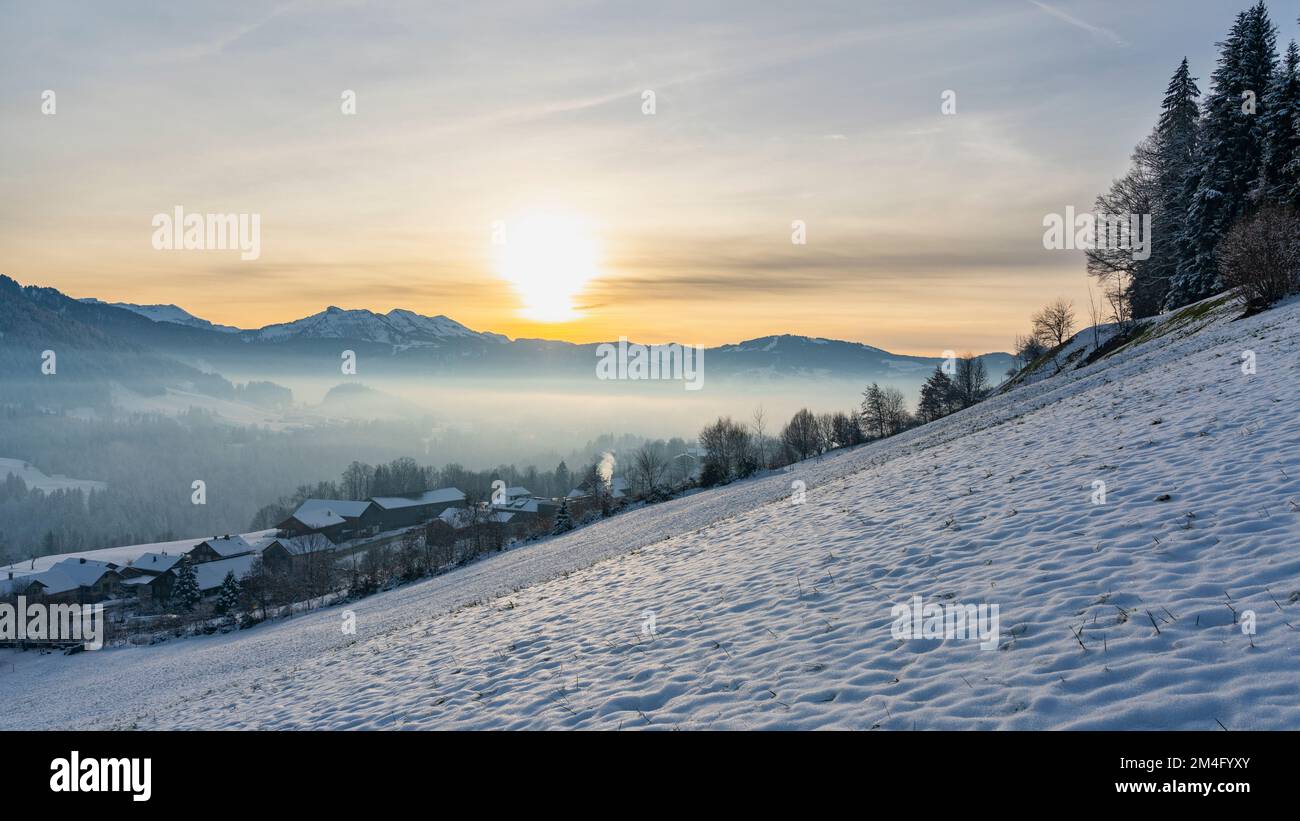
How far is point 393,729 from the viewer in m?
8.88

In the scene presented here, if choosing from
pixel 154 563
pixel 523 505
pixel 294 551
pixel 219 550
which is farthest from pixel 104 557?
pixel 523 505

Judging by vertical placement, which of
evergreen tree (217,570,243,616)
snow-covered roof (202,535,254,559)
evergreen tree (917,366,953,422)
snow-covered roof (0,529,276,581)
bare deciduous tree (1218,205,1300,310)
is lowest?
snow-covered roof (0,529,276,581)

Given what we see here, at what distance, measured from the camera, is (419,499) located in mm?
134000

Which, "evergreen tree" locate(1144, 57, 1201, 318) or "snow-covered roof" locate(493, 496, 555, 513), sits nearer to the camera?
"evergreen tree" locate(1144, 57, 1201, 318)

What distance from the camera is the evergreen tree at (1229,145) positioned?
141 ft

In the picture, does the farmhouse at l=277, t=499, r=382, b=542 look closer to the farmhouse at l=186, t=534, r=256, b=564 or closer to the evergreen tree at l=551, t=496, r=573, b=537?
the farmhouse at l=186, t=534, r=256, b=564

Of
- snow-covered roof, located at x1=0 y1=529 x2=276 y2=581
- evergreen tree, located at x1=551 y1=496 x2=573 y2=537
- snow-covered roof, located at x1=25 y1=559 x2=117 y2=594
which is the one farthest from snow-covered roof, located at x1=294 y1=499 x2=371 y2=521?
evergreen tree, located at x1=551 y1=496 x2=573 y2=537

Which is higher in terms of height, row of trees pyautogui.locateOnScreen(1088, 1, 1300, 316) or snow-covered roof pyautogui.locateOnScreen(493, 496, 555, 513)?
row of trees pyautogui.locateOnScreen(1088, 1, 1300, 316)

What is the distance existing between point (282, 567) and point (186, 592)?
43.3 feet

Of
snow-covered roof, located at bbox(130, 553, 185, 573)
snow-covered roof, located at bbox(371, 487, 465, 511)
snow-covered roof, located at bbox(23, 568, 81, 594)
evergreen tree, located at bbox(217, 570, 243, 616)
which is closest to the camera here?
evergreen tree, located at bbox(217, 570, 243, 616)

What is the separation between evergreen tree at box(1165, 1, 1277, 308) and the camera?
43.1 meters

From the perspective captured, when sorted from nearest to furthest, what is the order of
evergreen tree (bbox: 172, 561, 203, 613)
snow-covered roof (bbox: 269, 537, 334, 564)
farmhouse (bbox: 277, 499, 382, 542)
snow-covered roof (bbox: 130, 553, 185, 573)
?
evergreen tree (bbox: 172, 561, 203, 613) → snow-covered roof (bbox: 130, 553, 185, 573) → snow-covered roof (bbox: 269, 537, 334, 564) → farmhouse (bbox: 277, 499, 382, 542)

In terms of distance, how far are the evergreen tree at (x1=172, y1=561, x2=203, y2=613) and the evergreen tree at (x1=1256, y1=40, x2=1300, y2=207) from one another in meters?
110
